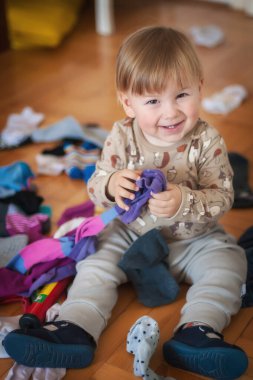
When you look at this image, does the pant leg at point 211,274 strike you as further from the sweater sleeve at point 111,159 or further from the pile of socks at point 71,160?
the pile of socks at point 71,160

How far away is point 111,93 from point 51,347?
152cm

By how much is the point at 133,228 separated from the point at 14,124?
950 mm

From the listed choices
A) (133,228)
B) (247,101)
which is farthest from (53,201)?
(247,101)

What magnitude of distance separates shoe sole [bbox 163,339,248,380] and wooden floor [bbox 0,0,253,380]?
32 millimetres

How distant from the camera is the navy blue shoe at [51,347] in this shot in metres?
1.07

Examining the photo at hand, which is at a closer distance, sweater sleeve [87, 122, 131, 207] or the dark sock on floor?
sweater sleeve [87, 122, 131, 207]

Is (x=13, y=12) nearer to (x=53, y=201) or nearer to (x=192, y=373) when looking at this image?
(x=53, y=201)

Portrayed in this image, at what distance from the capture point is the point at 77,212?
1.61 m

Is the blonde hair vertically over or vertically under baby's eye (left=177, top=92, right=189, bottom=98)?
over

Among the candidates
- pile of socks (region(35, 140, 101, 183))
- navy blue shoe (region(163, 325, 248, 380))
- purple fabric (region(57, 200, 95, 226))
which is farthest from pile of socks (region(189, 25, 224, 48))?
navy blue shoe (region(163, 325, 248, 380))

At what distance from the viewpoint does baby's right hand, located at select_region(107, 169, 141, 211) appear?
118cm

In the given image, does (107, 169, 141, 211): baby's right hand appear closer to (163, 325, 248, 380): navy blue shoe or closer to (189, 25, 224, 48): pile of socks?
(163, 325, 248, 380): navy blue shoe

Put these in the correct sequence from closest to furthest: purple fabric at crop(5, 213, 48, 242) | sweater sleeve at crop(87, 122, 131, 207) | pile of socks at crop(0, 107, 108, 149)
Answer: sweater sleeve at crop(87, 122, 131, 207) → purple fabric at crop(5, 213, 48, 242) → pile of socks at crop(0, 107, 108, 149)

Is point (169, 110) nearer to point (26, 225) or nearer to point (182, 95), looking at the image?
point (182, 95)
